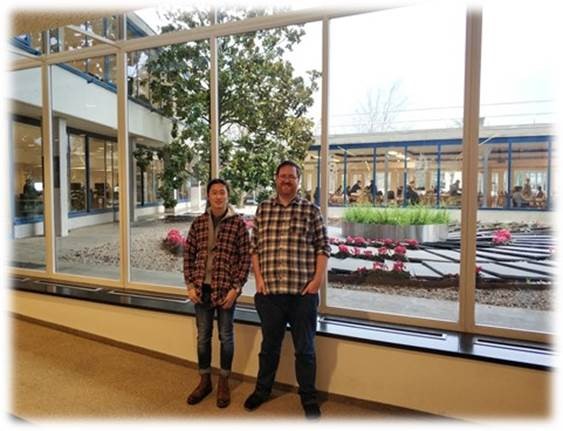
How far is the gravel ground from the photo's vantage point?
8.52 ft

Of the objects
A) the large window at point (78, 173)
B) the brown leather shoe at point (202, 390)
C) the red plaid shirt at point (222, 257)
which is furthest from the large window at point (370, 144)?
the large window at point (78, 173)

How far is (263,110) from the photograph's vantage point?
134 inches

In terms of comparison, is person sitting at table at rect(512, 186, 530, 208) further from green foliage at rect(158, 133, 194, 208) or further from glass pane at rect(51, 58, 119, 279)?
glass pane at rect(51, 58, 119, 279)

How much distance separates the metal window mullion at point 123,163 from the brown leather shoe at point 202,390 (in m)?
1.67

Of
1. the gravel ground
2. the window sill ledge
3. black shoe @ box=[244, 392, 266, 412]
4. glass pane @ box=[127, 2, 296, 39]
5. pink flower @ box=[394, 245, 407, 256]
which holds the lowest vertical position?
black shoe @ box=[244, 392, 266, 412]

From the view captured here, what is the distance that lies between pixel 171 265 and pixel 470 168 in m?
2.87

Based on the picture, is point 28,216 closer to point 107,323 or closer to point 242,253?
point 107,323

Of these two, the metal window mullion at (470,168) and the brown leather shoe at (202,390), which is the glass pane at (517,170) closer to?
the metal window mullion at (470,168)

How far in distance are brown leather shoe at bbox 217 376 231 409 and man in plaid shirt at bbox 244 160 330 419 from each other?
5.9 inches

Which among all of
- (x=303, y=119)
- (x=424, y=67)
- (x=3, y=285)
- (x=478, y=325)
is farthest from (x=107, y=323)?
(x=424, y=67)

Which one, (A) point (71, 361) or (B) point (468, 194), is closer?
(B) point (468, 194)

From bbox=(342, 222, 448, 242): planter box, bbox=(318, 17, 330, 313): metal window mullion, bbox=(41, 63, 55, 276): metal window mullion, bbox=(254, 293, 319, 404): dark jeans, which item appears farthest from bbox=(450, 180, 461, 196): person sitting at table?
bbox=(41, 63, 55, 276): metal window mullion

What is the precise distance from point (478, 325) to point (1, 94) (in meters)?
5.39

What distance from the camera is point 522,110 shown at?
2.50m
